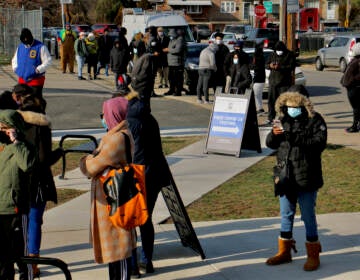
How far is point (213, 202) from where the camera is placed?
9.92 m

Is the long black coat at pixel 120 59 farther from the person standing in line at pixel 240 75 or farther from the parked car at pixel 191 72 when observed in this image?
the person standing in line at pixel 240 75

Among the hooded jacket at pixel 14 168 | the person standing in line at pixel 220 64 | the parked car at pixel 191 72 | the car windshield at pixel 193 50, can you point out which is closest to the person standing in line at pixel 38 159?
the hooded jacket at pixel 14 168

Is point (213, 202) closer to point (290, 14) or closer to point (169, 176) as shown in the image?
point (169, 176)

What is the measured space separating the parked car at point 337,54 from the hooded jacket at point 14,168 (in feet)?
89.6

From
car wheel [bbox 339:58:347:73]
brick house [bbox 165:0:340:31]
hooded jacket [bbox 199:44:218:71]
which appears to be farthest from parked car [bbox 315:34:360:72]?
brick house [bbox 165:0:340:31]

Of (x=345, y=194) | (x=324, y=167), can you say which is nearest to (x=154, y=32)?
(x=324, y=167)

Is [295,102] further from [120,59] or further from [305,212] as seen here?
[120,59]

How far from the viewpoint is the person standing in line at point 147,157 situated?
6898mm

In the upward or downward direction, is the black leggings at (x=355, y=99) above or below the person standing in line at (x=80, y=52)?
below

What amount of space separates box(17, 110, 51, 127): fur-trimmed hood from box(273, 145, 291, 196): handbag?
6.66ft

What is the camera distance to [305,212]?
705cm

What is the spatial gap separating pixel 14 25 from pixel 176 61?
1633 centimetres

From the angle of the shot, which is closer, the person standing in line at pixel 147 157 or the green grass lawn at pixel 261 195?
the person standing in line at pixel 147 157

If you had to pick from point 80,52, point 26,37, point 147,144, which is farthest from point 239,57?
point 80,52
